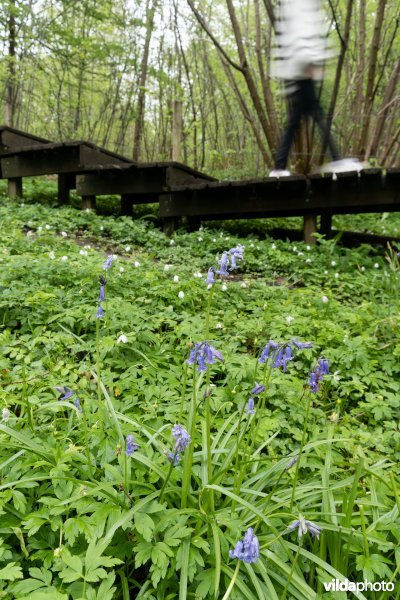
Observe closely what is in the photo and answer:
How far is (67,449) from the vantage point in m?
1.50

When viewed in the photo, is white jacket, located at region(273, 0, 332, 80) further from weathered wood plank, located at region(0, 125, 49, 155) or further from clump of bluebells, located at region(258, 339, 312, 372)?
weathered wood plank, located at region(0, 125, 49, 155)

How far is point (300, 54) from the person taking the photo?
3.76 metres

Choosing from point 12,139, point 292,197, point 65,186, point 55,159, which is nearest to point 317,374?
point 292,197

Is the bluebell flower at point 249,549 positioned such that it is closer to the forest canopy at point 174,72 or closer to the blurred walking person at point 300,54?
the blurred walking person at point 300,54

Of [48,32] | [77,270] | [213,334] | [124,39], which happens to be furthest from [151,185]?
[124,39]

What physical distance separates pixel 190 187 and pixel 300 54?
2.09 meters

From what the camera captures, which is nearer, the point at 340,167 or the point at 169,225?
the point at 340,167

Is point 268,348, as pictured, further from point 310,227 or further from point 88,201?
point 88,201

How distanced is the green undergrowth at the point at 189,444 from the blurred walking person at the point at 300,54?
1919mm

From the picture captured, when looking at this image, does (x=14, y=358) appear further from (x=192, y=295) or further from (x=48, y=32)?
(x=48, y=32)

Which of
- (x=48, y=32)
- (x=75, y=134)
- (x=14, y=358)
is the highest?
(x=48, y=32)

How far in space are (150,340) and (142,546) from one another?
1336 millimetres

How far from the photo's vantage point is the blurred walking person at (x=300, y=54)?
3.64m

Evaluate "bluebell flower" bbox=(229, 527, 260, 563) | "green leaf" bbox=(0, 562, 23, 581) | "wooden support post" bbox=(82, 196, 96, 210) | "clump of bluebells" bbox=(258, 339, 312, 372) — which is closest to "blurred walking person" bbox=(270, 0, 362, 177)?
"wooden support post" bbox=(82, 196, 96, 210)
